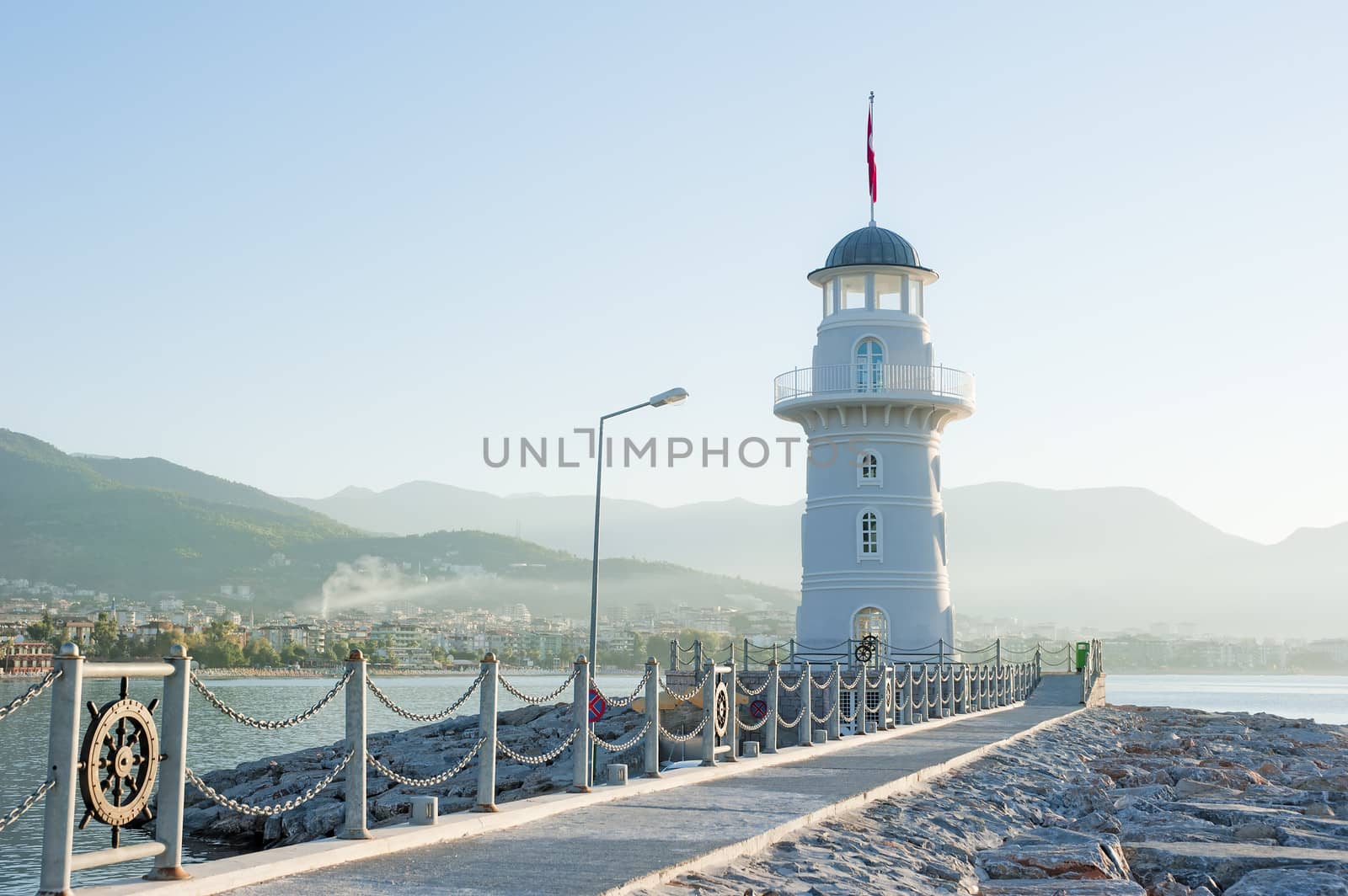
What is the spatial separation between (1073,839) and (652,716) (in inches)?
177

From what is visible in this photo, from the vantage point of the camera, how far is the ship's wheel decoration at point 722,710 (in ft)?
52.0

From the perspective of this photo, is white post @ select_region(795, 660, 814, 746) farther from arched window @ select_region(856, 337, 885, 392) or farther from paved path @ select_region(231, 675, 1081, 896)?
arched window @ select_region(856, 337, 885, 392)

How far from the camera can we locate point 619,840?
9.66m

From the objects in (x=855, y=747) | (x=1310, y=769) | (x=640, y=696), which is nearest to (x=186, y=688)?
(x=640, y=696)

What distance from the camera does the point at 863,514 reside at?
34.8m

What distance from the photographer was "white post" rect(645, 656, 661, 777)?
44.9 feet

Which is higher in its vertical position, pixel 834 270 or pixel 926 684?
pixel 834 270

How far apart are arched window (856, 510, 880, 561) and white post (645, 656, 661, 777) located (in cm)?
2094

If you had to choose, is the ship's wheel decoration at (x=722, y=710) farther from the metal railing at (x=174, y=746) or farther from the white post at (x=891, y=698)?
the white post at (x=891, y=698)

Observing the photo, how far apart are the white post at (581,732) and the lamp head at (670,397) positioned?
10387mm

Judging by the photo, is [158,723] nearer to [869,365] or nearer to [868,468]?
[868,468]

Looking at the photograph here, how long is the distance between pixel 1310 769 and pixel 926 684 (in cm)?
645

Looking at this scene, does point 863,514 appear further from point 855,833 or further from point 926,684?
point 855,833

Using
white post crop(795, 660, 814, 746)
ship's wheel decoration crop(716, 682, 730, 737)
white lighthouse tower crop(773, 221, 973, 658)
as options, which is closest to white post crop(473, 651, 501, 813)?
ship's wheel decoration crop(716, 682, 730, 737)
